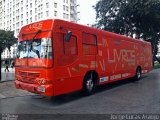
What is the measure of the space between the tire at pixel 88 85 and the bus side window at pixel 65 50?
1315 mm

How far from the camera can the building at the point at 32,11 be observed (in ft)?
228

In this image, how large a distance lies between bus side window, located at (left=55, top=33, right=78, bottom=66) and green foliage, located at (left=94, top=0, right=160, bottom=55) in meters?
21.5

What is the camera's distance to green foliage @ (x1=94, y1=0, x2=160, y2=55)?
1142 inches

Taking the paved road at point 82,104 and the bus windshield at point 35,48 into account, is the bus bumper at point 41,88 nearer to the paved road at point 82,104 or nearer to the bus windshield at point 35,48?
the paved road at point 82,104

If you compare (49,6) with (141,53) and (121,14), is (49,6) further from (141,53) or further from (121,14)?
(141,53)

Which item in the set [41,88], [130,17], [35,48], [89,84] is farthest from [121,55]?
[130,17]

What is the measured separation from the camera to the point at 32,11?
254 ft

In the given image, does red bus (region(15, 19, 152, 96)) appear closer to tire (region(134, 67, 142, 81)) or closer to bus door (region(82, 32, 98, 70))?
→ bus door (region(82, 32, 98, 70))

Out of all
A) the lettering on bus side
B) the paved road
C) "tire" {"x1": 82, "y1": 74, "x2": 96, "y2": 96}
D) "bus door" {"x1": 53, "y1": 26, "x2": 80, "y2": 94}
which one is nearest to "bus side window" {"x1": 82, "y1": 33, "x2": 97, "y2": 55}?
"bus door" {"x1": 53, "y1": 26, "x2": 80, "y2": 94}

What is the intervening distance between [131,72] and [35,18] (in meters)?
65.7

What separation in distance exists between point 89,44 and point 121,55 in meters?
3.52

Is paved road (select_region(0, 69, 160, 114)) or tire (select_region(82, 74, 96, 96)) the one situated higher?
tire (select_region(82, 74, 96, 96))

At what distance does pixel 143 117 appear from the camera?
631cm

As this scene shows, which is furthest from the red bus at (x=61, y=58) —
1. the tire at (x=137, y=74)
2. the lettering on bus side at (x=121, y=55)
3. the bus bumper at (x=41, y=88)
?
the tire at (x=137, y=74)
